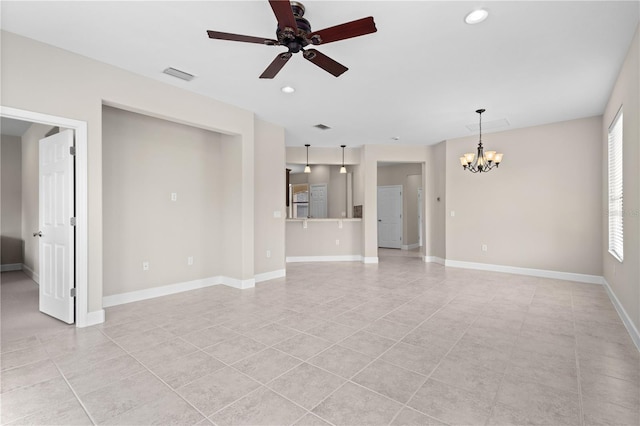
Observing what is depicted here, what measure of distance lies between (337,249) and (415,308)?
13.4 ft

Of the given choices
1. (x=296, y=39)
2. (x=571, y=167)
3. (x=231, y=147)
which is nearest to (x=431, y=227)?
(x=571, y=167)

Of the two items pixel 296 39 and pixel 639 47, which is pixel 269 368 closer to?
pixel 296 39

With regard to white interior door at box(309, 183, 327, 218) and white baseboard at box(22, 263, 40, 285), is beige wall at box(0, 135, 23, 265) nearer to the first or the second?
white baseboard at box(22, 263, 40, 285)

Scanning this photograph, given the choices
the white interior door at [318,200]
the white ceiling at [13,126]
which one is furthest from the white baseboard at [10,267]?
the white interior door at [318,200]

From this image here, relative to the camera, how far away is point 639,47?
2674mm

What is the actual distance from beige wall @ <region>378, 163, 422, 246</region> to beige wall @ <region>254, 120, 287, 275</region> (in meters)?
5.27

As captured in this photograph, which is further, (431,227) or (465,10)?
(431,227)

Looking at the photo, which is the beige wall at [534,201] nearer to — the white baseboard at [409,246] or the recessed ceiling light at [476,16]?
the white baseboard at [409,246]

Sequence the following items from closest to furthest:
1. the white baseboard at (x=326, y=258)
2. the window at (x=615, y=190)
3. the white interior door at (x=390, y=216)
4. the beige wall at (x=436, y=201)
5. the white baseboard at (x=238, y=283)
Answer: the window at (x=615, y=190) → the white baseboard at (x=238, y=283) → the beige wall at (x=436, y=201) → the white baseboard at (x=326, y=258) → the white interior door at (x=390, y=216)

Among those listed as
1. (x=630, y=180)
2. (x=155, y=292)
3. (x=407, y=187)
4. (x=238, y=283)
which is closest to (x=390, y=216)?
(x=407, y=187)

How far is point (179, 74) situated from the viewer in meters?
3.64

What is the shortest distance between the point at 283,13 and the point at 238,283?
12.8 feet

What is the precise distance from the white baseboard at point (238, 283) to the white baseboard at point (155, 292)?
5.2 inches

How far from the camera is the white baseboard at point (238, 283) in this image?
16.0 ft
